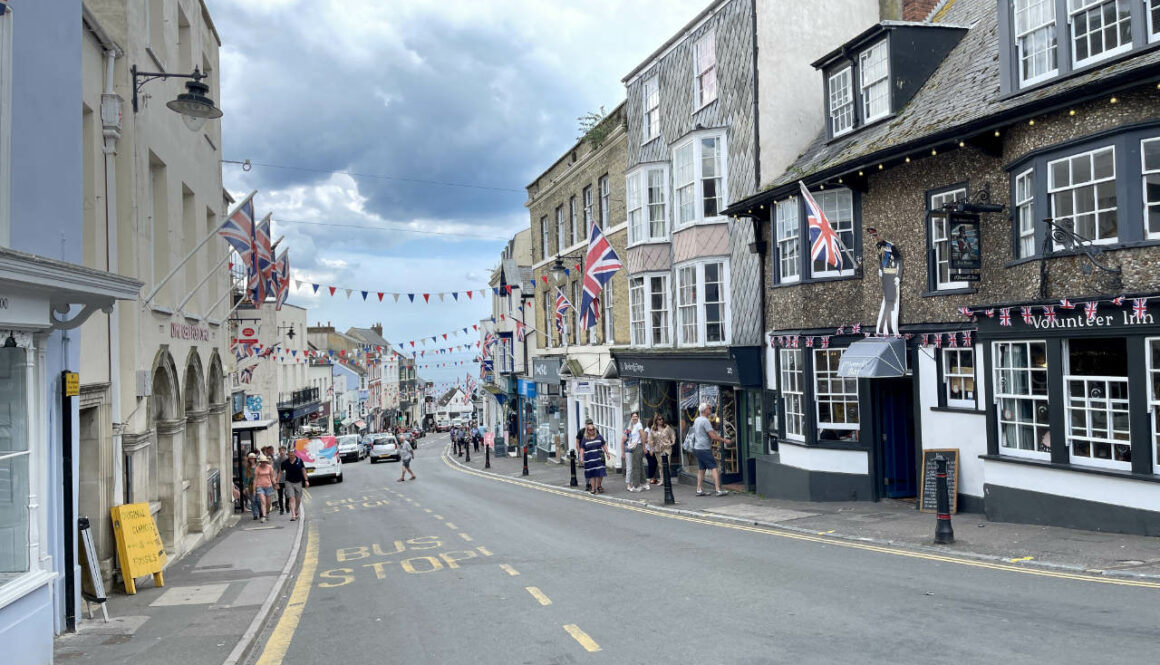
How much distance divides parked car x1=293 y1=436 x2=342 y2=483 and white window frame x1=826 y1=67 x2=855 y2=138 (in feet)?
77.9

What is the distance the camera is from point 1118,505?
1193 cm

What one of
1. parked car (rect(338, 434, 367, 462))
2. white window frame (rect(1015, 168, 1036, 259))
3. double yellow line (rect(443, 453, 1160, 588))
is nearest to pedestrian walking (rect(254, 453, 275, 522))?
double yellow line (rect(443, 453, 1160, 588))

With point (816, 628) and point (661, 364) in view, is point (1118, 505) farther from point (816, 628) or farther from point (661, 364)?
point (661, 364)

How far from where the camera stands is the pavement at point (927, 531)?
1045 centimetres

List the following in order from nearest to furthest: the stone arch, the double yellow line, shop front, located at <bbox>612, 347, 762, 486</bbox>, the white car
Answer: the double yellow line → the stone arch → shop front, located at <bbox>612, 347, 762, 486</bbox> → the white car

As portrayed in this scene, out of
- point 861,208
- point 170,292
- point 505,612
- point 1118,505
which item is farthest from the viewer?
point 861,208

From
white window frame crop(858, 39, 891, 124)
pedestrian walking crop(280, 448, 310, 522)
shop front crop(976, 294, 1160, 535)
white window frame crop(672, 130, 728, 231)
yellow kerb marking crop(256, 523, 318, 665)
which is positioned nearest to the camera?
yellow kerb marking crop(256, 523, 318, 665)

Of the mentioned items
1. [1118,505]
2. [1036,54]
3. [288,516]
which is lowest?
[288,516]

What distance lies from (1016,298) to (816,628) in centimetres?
797

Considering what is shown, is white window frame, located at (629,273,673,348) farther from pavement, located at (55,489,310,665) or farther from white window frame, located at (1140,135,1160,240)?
white window frame, located at (1140,135,1160,240)

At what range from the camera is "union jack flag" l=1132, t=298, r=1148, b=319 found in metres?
11.2

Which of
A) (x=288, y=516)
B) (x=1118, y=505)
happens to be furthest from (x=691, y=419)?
(x=1118, y=505)

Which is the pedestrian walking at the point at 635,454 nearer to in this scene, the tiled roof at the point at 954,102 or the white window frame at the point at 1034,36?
the tiled roof at the point at 954,102

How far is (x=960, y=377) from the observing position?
15352 millimetres
